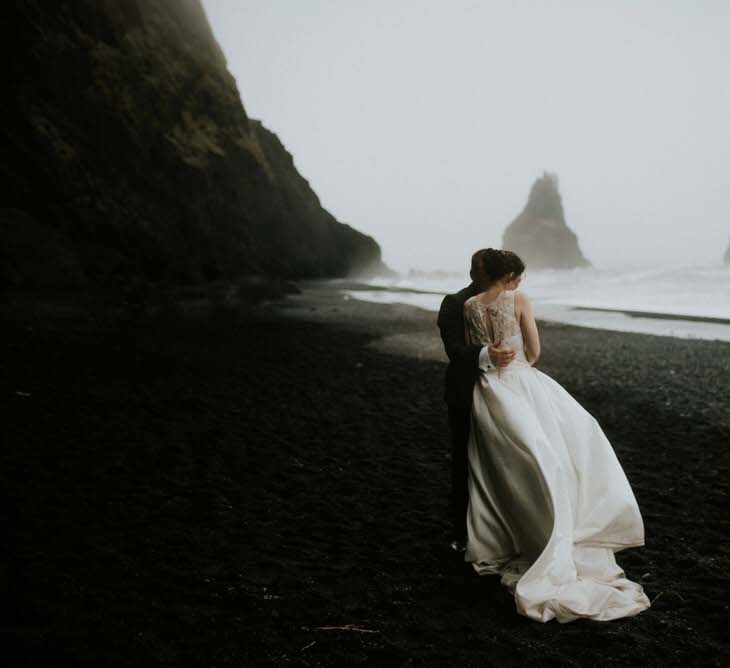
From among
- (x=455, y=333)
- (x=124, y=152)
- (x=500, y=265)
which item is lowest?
(x=455, y=333)

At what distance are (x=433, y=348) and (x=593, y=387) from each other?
16.5ft

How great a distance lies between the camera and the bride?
362 cm

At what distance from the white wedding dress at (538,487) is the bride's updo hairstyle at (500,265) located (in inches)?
5.8

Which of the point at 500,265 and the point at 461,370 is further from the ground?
the point at 500,265

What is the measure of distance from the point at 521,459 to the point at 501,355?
679 mm

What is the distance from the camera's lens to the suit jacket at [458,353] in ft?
13.1

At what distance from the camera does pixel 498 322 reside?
391 cm

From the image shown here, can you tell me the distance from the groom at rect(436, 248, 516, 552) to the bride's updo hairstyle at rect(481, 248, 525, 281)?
0.16 ft

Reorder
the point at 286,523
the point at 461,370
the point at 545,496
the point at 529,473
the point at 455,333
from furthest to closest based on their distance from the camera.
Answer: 1. the point at 286,523
2. the point at 455,333
3. the point at 461,370
4. the point at 529,473
5. the point at 545,496

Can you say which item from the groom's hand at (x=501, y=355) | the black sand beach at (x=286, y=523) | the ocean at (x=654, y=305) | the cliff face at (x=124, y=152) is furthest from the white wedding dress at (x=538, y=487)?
the cliff face at (x=124, y=152)

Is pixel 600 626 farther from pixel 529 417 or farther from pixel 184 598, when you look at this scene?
pixel 184 598

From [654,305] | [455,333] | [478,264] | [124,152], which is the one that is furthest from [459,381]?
[124,152]

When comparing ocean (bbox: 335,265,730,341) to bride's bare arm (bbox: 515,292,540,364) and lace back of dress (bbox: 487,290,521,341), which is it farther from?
lace back of dress (bbox: 487,290,521,341)

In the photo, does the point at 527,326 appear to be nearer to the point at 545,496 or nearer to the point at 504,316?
the point at 504,316
